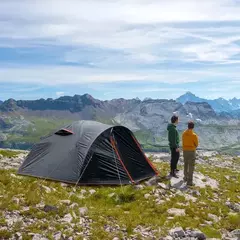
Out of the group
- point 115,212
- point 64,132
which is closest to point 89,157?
point 64,132

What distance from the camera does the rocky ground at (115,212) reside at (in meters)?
12.4

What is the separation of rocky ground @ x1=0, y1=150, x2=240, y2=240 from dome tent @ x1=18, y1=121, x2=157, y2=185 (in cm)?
126

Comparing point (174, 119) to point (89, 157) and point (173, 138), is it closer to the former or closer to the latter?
point (173, 138)

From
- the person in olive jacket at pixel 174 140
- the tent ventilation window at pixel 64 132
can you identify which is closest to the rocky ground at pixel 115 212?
the person in olive jacket at pixel 174 140

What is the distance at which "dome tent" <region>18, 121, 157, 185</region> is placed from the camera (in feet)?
67.4

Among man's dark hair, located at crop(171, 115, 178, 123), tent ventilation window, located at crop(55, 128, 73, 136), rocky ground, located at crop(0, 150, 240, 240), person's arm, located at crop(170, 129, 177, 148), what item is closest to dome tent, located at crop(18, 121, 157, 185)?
tent ventilation window, located at crop(55, 128, 73, 136)

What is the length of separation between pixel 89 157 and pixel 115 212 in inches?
251

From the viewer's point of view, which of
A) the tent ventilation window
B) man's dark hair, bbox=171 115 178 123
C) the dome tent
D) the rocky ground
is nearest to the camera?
the rocky ground

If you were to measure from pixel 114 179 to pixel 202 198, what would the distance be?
5.24 metres

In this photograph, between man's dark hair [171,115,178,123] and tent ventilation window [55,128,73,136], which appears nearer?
man's dark hair [171,115,178,123]

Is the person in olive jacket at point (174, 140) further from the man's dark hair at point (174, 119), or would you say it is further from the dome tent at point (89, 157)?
the dome tent at point (89, 157)

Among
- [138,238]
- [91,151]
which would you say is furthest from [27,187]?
[138,238]

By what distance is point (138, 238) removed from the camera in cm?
1224

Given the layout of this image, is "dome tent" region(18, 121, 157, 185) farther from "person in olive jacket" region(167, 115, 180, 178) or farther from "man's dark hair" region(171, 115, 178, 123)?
"man's dark hair" region(171, 115, 178, 123)
